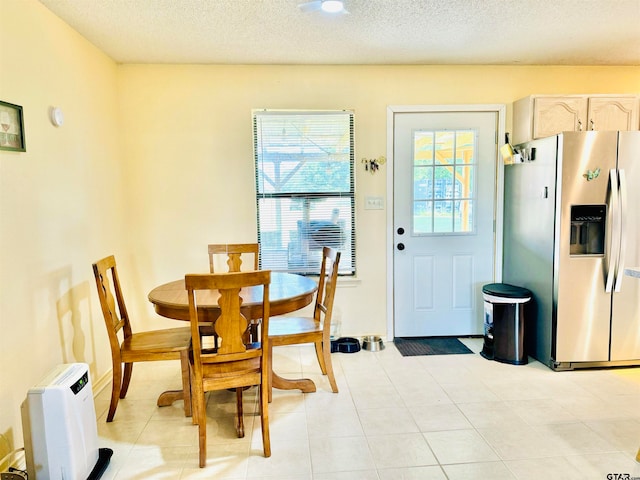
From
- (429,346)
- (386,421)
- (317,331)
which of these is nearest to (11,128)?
(317,331)

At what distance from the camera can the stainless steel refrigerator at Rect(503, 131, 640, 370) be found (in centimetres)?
287

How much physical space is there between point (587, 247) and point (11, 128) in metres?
3.62

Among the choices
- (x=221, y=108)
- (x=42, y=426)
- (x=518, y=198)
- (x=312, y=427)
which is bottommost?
(x=312, y=427)

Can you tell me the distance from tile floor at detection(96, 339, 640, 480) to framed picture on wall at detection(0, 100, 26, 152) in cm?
159

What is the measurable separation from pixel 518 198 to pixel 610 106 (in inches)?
39.5

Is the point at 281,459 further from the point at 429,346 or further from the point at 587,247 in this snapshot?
the point at 587,247

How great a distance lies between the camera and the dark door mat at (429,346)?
3471 mm

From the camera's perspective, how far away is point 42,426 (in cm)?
175

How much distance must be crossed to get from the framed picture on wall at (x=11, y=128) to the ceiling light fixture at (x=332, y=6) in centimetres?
167

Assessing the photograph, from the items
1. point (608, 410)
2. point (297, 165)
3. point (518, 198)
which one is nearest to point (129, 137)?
point (297, 165)

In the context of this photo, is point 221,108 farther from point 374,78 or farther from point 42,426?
point 42,426

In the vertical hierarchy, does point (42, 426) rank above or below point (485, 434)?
above

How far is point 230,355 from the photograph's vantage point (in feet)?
6.75

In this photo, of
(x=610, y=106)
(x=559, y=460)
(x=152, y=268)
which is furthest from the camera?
(x=152, y=268)
